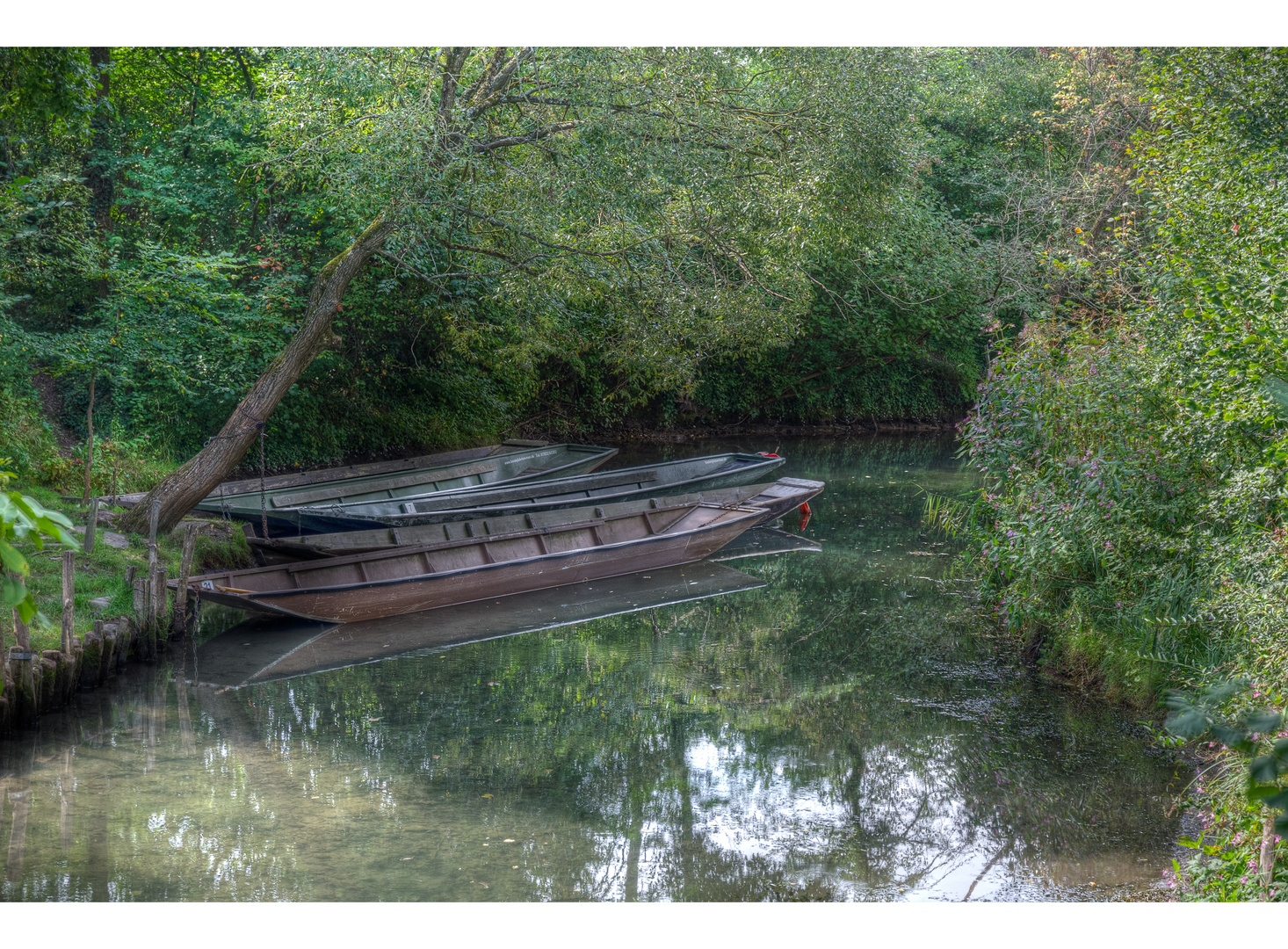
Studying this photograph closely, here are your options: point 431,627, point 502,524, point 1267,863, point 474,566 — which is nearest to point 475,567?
point 474,566

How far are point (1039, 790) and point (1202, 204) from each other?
339 centimetres

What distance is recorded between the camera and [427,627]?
24.1ft

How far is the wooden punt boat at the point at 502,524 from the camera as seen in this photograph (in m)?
7.50

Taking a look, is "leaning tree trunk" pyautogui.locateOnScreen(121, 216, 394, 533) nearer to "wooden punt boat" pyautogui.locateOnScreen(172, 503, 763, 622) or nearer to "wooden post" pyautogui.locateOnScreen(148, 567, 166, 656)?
"wooden punt boat" pyautogui.locateOnScreen(172, 503, 763, 622)

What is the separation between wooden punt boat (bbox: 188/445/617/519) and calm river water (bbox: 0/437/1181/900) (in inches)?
68.5

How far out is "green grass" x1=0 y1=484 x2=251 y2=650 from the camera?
585 centimetres

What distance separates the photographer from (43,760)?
4770 millimetres

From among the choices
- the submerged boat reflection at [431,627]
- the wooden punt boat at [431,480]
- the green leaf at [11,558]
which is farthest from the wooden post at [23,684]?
the green leaf at [11,558]

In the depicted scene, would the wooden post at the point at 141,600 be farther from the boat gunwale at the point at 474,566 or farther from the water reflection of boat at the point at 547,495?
the water reflection of boat at the point at 547,495

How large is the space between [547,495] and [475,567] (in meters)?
2.11

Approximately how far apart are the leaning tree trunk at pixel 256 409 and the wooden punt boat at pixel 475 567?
132cm

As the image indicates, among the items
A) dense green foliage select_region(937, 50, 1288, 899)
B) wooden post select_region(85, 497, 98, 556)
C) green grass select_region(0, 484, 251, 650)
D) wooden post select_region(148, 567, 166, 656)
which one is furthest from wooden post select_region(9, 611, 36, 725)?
dense green foliage select_region(937, 50, 1288, 899)

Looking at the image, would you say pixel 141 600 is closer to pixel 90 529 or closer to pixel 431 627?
pixel 90 529
